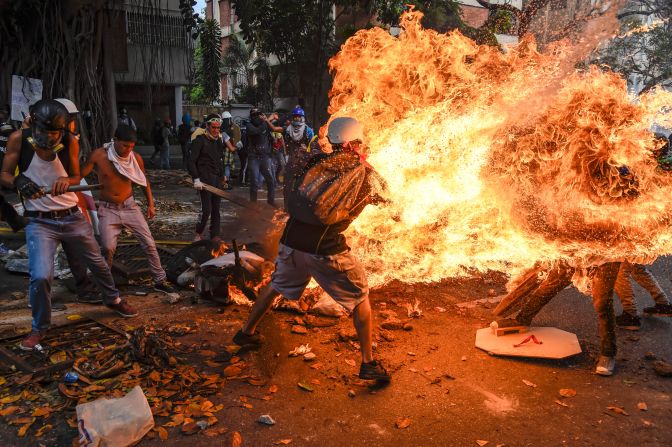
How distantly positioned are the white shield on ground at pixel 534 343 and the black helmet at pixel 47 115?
4.28 metres

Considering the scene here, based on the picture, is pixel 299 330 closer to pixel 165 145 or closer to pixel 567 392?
pixel 567 392

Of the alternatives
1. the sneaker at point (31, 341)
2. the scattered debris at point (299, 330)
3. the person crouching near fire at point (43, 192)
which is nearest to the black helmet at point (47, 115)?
the person crouching near fire at point (43, 192)

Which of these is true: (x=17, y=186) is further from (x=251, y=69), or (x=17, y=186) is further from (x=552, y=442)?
(x=251, y=69)

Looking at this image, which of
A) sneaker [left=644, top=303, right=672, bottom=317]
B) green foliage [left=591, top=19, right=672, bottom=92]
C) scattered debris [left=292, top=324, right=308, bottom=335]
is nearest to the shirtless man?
scattered debris [left=292, top=324, right=308, bottom=335]

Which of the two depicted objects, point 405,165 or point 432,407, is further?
point 405,165

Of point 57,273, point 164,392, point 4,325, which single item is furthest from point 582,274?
point 57,273

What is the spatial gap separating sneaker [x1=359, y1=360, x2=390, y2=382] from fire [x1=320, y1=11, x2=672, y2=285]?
4.63 ft

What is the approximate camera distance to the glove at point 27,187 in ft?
14.4

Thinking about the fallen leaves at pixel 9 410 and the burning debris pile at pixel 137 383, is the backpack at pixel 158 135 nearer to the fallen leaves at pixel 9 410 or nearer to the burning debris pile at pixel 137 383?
the burning debris pile at pixel 137 383

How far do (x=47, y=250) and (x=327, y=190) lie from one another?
262 centimetres

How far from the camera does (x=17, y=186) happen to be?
4.45 metres

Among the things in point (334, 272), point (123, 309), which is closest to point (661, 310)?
point (334, 272)

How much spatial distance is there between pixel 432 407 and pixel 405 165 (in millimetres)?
2800

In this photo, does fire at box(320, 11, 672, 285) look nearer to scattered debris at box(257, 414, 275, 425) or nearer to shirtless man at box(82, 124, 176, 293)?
scattered debris at box(257, 414, 275, 425)
